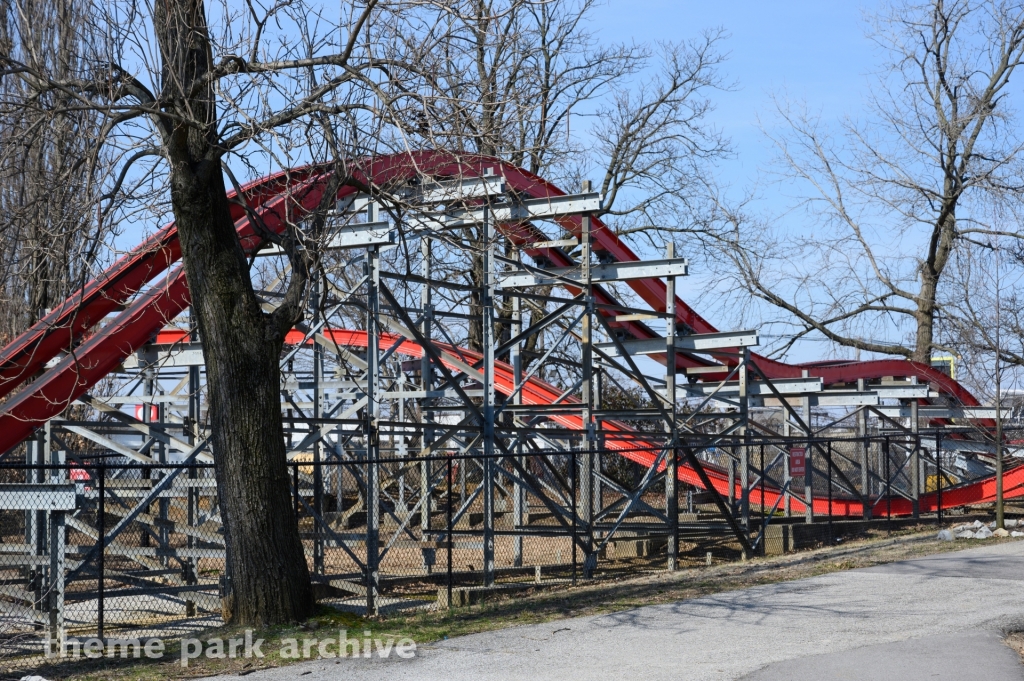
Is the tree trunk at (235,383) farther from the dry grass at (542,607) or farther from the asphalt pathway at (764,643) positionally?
the asphalt pathway at (764,643)

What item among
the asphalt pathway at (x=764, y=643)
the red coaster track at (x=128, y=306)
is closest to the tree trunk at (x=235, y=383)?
the red coaster track at (x=128, y=306)

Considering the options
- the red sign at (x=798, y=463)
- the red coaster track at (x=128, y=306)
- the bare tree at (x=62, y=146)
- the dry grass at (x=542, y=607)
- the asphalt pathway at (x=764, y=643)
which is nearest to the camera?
the asphalt pathway at (x=764, y=643)

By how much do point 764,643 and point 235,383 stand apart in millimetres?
5148

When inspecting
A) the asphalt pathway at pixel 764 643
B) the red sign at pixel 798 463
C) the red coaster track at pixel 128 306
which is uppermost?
the red coaster track at pixel 128 306

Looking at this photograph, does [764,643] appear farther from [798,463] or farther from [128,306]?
[798,463]

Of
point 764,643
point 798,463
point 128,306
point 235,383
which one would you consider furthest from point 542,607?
point 798,463

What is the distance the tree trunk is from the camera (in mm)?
10156

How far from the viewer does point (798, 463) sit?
1828 cm

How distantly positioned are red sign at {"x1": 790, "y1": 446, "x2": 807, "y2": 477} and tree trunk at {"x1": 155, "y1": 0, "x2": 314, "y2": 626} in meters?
9.95

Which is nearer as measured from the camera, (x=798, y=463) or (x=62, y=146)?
(x=62, y=146)

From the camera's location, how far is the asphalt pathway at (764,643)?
27.0 feet

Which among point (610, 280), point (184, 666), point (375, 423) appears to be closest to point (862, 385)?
point (610, 280)

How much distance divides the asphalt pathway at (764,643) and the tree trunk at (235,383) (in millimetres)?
1483

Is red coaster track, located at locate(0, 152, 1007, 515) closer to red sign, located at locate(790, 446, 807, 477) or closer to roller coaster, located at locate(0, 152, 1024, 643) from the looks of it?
roller coaster, located at locate(0, 152, 1024, 643)
